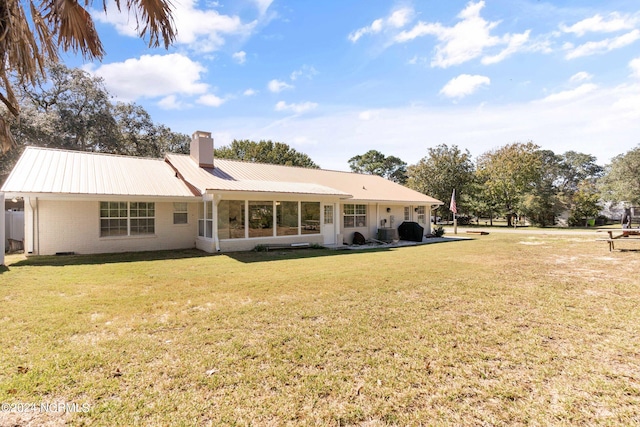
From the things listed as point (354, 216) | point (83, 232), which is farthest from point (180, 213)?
point (354, 216)

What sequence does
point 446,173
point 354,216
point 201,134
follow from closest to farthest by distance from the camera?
point 201,134, point 354,216, point 446,173

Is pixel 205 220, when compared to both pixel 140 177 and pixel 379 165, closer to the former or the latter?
pixel 140 177

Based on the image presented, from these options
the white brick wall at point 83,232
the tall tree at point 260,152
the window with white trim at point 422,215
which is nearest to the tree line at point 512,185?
the window with white trim at point 422,215

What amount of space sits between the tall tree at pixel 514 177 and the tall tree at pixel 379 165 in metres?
23.2

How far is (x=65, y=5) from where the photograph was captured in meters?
3.83

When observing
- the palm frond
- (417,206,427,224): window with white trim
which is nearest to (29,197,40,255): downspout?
the palm frond

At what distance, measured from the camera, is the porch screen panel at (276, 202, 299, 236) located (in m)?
13.5

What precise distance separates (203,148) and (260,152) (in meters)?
25.0

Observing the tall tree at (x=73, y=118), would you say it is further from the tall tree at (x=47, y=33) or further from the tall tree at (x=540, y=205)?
the tall tree at (x=540, y=205)

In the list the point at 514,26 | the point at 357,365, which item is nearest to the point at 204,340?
the point at 357,365

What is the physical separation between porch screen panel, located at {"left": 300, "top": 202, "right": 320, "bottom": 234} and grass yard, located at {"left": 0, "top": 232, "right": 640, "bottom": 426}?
712 cm

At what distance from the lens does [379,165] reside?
183 ft

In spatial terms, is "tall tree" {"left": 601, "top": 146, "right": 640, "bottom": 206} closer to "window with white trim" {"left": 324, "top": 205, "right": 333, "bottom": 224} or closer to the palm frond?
"window with white trim" {"left": 324, "top": 205, "right": 333, "bottom": 224}

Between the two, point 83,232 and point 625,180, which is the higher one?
point 625,180
